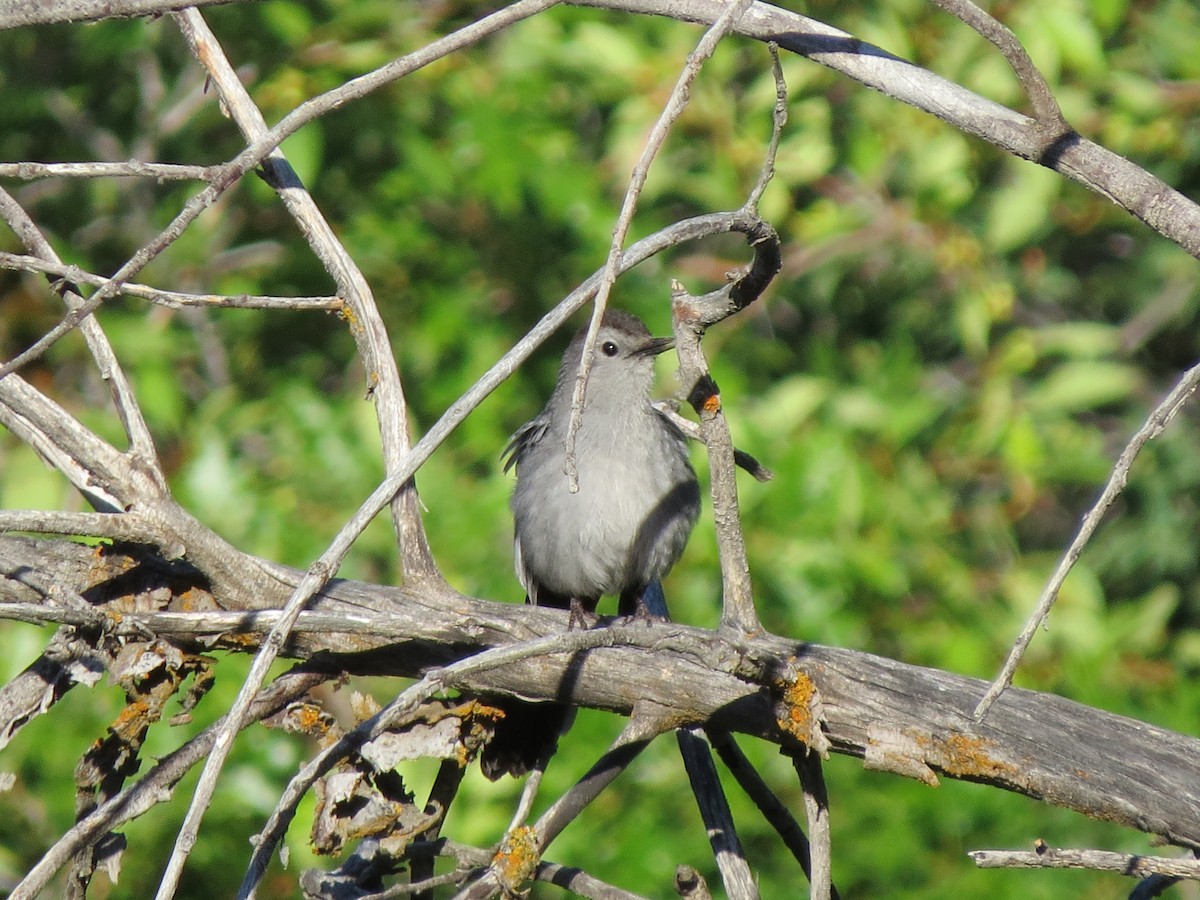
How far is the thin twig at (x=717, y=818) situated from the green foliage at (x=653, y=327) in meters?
1.35

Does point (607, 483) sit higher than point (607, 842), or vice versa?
point (607, 483)

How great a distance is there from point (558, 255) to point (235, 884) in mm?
2713

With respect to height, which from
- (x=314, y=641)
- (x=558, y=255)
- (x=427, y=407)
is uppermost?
(x=558, y=255)

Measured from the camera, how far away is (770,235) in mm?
2373

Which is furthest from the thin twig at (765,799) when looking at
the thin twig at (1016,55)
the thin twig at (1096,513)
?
the thin twig at (1016,55)

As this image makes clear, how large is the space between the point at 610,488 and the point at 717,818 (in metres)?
1.63

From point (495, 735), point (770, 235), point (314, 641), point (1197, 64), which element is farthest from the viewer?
point (1197, 64)

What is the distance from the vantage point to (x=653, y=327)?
206 inches

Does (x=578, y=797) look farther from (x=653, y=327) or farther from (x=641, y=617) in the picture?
(x=653, y=327)

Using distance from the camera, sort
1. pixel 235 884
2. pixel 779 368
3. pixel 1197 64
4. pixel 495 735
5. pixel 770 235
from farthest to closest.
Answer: pixel 779 368 < pixel 1197 64 < pixel 235 884 < pixel 495 735 < pixel 770 235

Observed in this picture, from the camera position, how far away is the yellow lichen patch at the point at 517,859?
2.38 meters

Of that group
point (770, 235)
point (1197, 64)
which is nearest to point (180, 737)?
point (770, 235)

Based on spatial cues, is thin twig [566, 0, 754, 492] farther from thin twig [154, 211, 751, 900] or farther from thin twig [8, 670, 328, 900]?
thin twig [8, 670, 328, 900]

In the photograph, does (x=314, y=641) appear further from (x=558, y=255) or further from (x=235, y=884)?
(x=558, y=255)
